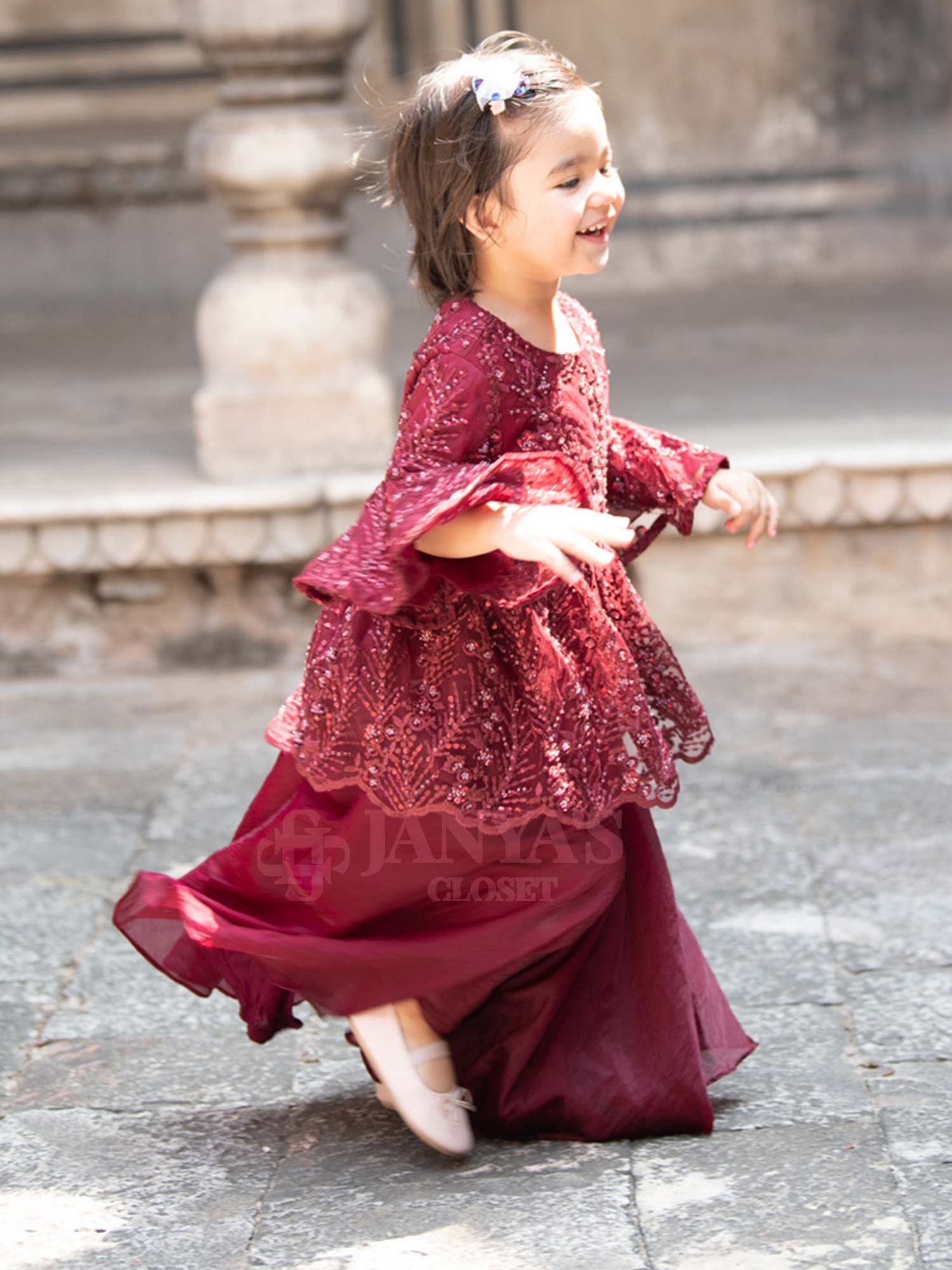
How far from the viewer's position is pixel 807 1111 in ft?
7.22

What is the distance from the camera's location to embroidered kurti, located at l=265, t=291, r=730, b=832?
1.96 meters

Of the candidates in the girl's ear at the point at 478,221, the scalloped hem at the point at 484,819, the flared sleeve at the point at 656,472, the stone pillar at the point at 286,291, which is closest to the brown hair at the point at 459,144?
the girl's ear at the point at 478,221

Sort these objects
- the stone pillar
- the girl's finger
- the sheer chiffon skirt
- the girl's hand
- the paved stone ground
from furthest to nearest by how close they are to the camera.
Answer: the stone pillar, the girl's hand, the sheer chiffon skirt, the paved stone ground, the girl's finger

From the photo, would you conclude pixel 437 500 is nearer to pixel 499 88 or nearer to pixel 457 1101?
pixel 499 88

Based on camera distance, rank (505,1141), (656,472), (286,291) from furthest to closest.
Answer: (286,291) < (656,472) < (505,1141)

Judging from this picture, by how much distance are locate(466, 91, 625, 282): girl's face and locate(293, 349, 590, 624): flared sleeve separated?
0.14m

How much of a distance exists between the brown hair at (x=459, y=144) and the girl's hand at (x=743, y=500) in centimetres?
40

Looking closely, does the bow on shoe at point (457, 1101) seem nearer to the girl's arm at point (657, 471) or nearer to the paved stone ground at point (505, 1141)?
the paved stone ground at point (505, 1141)

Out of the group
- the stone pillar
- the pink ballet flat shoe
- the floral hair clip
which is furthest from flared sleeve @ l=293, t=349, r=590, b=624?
the stone pillar

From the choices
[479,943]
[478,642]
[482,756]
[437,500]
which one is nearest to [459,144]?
[437,500]

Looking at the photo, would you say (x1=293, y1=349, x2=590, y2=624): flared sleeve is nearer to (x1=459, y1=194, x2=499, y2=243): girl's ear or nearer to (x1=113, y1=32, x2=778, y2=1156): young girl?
(x1=113, y1=32, x2=778, y2=1156): young girl

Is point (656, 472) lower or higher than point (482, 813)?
higher

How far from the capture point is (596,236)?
6.66 feet

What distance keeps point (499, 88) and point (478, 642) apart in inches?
23.1
